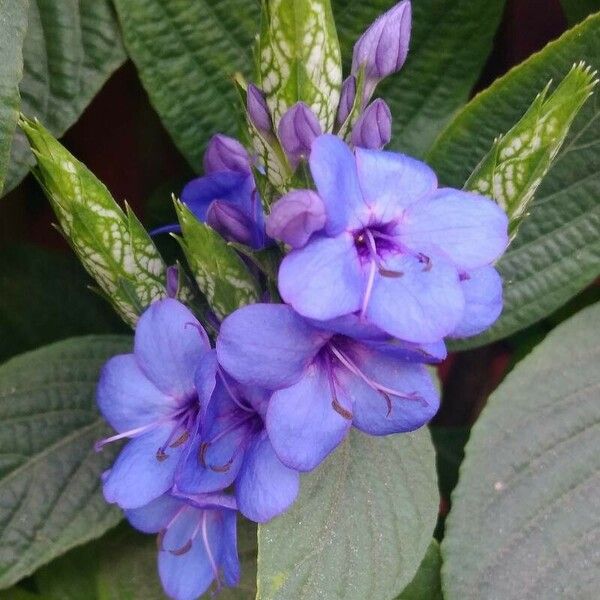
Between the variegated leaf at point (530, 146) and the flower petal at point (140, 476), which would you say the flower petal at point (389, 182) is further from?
the flower petal at point (140, 476)

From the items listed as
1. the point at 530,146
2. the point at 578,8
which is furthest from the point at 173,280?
the point at 578,8

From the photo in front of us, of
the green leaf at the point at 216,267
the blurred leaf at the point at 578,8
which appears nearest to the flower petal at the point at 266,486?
the green leaf at the point at 216,267

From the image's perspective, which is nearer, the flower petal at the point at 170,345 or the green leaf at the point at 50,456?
the flower petal at the point at 170,345

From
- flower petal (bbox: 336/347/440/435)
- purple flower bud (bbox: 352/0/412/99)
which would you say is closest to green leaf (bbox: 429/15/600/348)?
purple flower bud (bbox: 352/0/412/99)

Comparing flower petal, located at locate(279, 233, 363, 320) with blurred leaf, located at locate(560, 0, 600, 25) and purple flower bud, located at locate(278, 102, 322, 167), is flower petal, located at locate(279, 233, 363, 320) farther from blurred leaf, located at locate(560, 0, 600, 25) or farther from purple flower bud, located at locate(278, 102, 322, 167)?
blurred leaf, located at locate(560, 0, 600, 25)

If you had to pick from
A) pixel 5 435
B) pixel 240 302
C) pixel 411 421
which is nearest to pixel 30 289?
pixel 5 435
